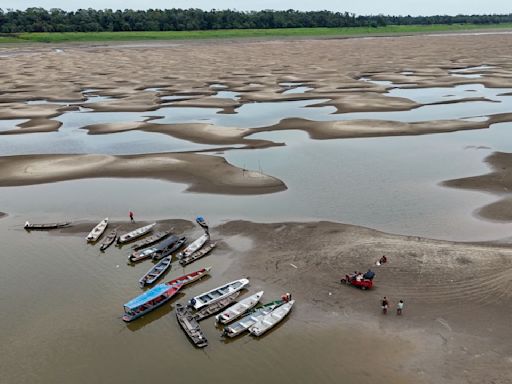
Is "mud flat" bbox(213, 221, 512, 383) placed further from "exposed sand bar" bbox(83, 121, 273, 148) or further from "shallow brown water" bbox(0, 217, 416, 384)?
"exposed sand bar" bbox(83, 121, 273, 148)

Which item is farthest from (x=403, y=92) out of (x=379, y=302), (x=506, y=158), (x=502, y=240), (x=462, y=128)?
(x=379, y=302)

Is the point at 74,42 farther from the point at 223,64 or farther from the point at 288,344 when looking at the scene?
the point at 288,344

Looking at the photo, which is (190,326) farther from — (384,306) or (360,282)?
(384,306)

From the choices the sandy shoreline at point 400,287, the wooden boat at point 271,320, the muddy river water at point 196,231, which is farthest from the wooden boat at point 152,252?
the wooden boat at point 271,320

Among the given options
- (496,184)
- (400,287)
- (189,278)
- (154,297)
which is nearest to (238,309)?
(189,278)

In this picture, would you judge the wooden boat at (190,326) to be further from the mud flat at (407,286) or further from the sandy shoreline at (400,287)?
the mud flat at (407,286)

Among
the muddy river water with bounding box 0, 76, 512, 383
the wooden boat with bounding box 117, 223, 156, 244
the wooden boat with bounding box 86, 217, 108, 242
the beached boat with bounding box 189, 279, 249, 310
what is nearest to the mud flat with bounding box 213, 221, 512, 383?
the muddy river water with bounding box 0, 76, 512, 383

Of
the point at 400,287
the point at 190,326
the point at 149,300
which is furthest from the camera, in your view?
the point at 400,287
